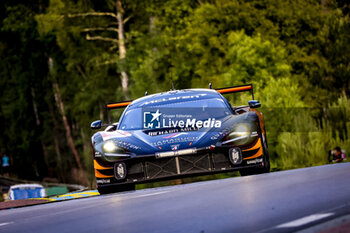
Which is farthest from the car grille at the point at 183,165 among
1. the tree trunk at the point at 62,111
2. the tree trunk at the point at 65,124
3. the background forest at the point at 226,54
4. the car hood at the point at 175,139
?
the tree trunk at the point at 65,124

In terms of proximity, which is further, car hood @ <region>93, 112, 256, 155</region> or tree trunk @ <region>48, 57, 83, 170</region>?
tree trunk @ <region>48, 57, 83, 170</region>

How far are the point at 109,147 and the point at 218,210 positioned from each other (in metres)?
3.51

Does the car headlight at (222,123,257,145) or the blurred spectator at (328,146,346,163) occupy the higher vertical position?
the car headlight at (222,123,257,145)

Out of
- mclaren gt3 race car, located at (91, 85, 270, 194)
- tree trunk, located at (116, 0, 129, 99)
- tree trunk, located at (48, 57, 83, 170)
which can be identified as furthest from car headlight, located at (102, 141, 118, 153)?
tree trunk, located at (48, 57, 83, 170)

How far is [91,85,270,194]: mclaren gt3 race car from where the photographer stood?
10.1 m

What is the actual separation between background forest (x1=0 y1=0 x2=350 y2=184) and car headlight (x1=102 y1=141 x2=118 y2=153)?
34.9 feet

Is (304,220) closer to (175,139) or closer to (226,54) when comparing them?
(175,139)

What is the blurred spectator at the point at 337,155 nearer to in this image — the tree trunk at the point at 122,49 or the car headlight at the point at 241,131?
the car headlight at the point at 241,131

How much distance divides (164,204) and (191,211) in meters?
1.06

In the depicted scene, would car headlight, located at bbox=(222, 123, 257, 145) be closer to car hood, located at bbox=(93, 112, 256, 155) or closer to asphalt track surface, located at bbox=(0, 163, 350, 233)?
car hood, located at bbox=(93, 112, 256, 155)

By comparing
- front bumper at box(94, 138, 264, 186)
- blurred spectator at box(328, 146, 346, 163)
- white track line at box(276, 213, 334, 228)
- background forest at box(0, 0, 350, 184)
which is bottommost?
blurred spectator at box(328, 146, 346, 163)

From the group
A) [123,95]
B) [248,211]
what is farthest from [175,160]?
[123,95]

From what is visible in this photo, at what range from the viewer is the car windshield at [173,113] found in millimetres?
11011

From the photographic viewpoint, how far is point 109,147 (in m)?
10.5
